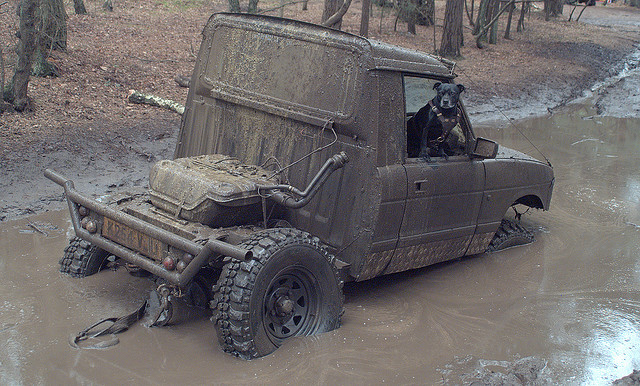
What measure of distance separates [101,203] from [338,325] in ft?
6.68

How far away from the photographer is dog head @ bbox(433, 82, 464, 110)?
18.1 ft

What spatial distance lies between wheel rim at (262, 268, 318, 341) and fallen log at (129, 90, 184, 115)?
21.5 feet

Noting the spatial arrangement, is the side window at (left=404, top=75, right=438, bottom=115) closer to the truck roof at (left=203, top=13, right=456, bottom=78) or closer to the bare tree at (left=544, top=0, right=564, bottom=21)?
the truck roof at (left=203, top=13, right=456, bottom=78)

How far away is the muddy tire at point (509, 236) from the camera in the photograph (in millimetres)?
7156

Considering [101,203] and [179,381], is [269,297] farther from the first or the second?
[101,203]

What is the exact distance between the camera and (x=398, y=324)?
17.6ft

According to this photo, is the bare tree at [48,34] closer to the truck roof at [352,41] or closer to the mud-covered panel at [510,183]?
the truck roof at [352,41]

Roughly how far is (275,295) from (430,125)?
2096 millimetres

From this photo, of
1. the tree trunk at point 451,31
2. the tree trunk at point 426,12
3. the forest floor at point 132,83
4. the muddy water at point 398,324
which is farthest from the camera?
the tree trunk at point 426,12

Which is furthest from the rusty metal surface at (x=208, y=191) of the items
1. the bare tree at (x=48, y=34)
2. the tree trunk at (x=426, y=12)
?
the tree trunk at (x=426, y=12)

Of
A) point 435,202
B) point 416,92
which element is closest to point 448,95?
point 416,92

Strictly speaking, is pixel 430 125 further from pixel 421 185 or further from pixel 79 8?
pixel 79 8

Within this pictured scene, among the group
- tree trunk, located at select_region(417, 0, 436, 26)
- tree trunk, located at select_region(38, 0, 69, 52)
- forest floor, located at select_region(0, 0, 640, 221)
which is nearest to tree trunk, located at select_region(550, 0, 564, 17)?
forest floor, located at select_region(0, 0, 640, 221)

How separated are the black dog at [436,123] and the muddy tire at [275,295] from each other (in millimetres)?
1529
